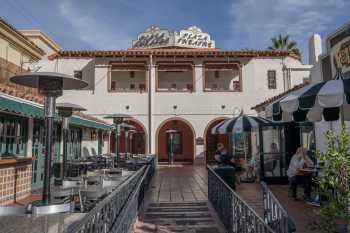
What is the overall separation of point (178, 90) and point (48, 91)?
667 inches

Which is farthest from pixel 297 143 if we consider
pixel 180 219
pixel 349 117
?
pixel 180 219

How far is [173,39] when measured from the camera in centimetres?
2403

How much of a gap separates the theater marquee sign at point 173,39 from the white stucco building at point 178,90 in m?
3.44

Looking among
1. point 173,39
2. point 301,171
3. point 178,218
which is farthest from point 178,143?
point 178,218

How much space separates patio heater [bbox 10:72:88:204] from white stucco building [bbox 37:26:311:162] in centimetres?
1608

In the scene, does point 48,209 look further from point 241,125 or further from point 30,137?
point 241,125

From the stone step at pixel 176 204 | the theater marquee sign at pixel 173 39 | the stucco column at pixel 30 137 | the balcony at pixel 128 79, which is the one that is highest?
the theater marquee sign at pixel 173 39

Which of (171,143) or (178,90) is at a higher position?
(178,90)

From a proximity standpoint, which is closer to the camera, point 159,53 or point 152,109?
point 152,109

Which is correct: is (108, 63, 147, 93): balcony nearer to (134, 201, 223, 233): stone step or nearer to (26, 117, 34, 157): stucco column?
(26, 117, 34, 157): stucco column

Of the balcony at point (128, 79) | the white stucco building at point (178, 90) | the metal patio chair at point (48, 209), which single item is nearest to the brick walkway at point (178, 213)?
the metal patio chair at point (48, 209)

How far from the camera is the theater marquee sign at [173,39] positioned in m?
24.1

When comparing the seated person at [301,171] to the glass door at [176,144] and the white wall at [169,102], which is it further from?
the glass door at [176,144]

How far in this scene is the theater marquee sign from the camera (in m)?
24.1
